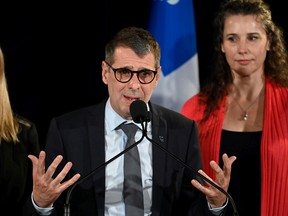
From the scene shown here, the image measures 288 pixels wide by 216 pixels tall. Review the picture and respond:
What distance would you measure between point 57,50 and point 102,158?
4.02ft

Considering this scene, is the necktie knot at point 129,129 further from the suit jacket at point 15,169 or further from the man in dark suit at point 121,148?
the suit jacket at point 15,169

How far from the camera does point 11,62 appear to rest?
12.0ft

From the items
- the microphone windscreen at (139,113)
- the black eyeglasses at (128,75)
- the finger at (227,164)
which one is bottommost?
the finger at (227,164)

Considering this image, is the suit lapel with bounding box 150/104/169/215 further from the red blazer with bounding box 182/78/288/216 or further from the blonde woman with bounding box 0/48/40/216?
the blonde woman with bounding box 0/48/40/216

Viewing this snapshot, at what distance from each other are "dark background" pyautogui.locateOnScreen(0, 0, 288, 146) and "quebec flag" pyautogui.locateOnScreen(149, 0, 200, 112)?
0.17 m

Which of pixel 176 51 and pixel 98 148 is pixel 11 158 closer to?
pixel 98 148

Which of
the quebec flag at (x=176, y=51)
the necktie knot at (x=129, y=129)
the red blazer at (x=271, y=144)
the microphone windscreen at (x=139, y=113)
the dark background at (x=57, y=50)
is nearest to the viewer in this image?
the microphone windscreen at (x=139, y=113)

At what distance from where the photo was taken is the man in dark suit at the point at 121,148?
2.58 m

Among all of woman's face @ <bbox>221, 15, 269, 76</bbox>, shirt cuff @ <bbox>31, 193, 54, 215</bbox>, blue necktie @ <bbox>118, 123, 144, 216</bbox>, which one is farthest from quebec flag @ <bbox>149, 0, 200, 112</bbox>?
shirt cuff @ <bbox>31, 193, 54, 215</bbox>

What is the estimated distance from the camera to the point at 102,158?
2.63 m

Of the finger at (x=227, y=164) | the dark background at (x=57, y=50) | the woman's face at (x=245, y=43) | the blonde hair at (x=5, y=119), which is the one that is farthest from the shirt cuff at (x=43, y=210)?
the dark background at (x=57, y=50)

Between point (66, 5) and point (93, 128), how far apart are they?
1.23m

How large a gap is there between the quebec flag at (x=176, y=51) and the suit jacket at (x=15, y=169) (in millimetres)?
937

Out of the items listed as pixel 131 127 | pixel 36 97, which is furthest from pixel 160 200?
pixel 36 97
